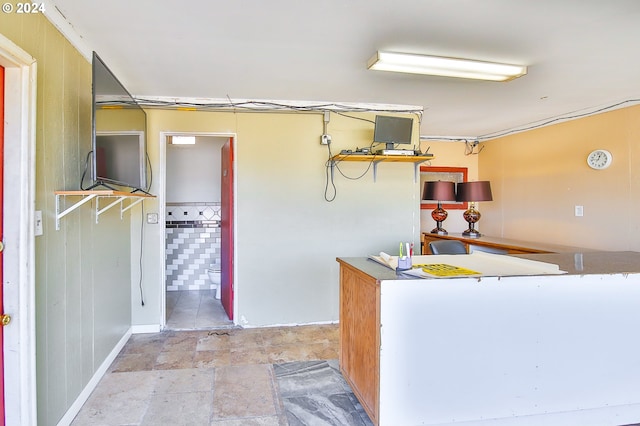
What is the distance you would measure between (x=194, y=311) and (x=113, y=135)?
253cm

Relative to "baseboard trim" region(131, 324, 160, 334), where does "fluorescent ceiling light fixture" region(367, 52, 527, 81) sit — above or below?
above

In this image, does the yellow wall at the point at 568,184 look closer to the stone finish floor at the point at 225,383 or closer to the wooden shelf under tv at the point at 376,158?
the wooden shelf under tv at the point at 376,158

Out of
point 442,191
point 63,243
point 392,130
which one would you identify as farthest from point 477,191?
point 63,243

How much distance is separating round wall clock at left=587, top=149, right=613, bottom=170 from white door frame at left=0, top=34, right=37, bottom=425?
459 cm

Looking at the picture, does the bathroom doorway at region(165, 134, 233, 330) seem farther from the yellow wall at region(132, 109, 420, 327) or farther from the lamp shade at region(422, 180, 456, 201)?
the lamp shade at region(422, 180, 456, 201)

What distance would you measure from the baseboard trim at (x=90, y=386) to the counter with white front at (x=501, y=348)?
1.65 m

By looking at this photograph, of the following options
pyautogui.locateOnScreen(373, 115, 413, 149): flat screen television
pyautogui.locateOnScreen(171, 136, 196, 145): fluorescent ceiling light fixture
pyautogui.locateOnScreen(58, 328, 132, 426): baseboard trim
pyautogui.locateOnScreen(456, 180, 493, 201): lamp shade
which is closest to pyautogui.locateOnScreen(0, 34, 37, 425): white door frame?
pyautogui.locateOnScreen(58, 328, 132, 426): baseboard trim

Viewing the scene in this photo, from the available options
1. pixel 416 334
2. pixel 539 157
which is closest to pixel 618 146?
pixel 539 157

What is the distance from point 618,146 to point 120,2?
14.0ft

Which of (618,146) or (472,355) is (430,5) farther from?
(618,146)

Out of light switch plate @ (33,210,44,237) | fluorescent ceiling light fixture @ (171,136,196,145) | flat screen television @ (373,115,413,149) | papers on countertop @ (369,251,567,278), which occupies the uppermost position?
fluorescent ceiling light fixture @ (171,136,196,145)

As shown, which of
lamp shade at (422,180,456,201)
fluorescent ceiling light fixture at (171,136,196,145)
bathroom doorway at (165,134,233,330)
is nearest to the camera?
lamp shade at (422,180,456,201)

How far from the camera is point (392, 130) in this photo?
3631mm

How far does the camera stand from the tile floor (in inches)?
150
